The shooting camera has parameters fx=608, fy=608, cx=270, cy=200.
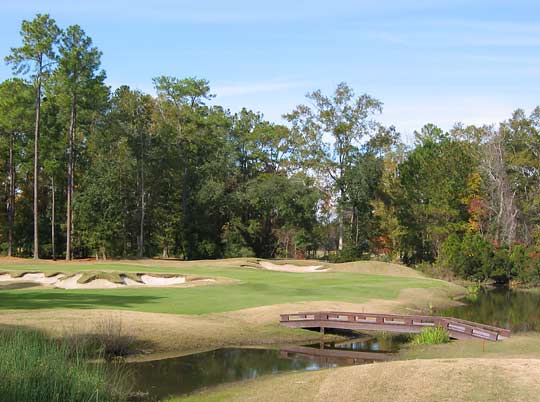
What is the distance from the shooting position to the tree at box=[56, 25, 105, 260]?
59.2m

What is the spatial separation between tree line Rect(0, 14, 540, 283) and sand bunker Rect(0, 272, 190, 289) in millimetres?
21128

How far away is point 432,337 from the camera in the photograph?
24.6 metres

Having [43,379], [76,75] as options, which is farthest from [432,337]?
[76,75]

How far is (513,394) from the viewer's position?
13.4m


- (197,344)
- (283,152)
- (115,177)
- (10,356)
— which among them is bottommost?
(197,344)

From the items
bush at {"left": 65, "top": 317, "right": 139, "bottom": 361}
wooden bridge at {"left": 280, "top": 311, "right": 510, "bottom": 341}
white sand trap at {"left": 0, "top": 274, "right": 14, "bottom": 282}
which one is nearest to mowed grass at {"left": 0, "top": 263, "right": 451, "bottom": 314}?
white sand trap at {"left": 0, "top": 274, "right": 14, "bottom": 282}

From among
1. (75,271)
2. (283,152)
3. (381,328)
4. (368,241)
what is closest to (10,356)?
(381,328)

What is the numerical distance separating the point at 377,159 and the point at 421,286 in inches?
1257

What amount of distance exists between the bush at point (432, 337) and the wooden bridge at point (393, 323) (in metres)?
0.44

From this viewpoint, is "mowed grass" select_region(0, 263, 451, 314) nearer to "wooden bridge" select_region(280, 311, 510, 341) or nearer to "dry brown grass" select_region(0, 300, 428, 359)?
"dry brown grass" select_region(0, 300, 428, 359)

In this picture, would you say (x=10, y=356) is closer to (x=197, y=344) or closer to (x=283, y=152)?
(x=197, y=344)

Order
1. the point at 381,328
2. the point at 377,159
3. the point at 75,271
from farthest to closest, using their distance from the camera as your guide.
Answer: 1. the point at 377,159
2. the point at 75,271
3. the point at 381,328

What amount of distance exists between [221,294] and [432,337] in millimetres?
14341

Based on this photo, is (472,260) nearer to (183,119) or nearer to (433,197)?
(433,197)
